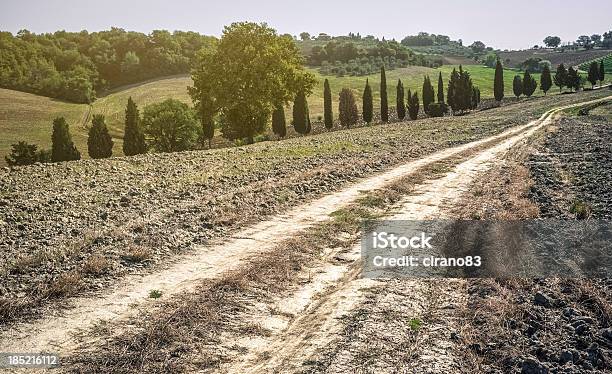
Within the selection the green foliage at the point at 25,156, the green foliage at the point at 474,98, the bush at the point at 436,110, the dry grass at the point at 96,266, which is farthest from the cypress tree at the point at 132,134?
the green foliage at the point at 474,98

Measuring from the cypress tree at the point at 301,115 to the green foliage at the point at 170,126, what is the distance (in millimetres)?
17095

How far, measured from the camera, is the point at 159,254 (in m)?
12.8

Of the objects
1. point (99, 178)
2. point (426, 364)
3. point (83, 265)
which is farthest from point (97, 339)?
point (99, 178)

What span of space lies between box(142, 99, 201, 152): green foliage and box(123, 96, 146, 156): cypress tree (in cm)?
356

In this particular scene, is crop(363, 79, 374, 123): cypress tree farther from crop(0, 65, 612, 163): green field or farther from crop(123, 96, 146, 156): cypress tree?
crop(123, 96, 146, 156): cypress tree

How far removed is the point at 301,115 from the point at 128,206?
205 ft

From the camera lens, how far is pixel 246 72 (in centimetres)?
4716

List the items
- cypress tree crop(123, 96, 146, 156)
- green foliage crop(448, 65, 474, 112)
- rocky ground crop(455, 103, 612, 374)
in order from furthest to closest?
green foliage crop(448, 65, 474, 112) < cypress tree crop(123, 96, 146, 156) < rocky ground crop(455, 103, 612, 374)

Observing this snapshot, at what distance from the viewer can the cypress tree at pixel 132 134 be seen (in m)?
65.1

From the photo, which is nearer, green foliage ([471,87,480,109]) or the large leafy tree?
the large leafy tree

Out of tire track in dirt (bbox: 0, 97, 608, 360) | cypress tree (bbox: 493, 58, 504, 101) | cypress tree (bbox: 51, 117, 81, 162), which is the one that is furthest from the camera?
cypress tree (bbox: 493, 58, 504, 101)

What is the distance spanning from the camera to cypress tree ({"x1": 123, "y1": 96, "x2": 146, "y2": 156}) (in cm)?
6512

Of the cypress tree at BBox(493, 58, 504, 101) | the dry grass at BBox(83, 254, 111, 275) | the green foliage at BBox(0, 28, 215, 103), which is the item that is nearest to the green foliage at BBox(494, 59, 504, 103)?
the cypress tree at BBox(493, 58, 504, 101)

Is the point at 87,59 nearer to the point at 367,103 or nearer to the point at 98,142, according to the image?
the point at 98,142
